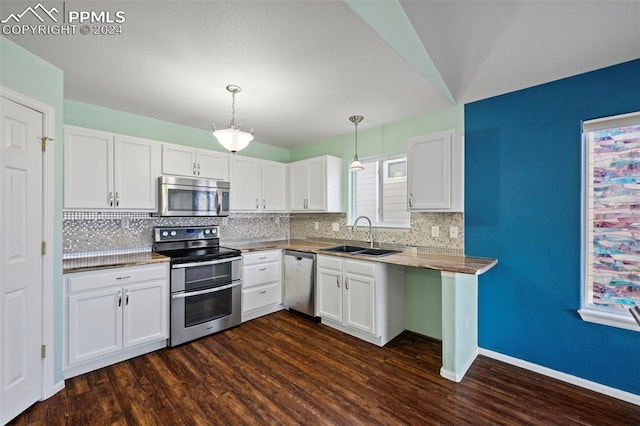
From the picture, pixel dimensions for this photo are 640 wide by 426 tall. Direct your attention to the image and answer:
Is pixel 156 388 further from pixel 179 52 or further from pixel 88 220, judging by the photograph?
pixel 179 52

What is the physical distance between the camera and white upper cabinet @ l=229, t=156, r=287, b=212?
3.79m

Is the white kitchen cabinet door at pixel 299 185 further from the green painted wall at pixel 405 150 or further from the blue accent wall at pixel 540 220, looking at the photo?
the blue accent wall at pixel 540 220

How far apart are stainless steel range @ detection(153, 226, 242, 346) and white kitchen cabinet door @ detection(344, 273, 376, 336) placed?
1.30 meters

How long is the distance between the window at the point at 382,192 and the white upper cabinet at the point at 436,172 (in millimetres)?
490

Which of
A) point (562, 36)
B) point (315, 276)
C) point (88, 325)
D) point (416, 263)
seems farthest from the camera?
point (315, 276)

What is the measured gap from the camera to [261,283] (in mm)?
3590

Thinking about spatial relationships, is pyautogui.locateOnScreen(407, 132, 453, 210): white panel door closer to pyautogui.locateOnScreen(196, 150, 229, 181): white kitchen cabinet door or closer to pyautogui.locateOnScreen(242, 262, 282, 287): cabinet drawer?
pyautogui.locateOnScreen(242, 262, 282, 287): cabinet drawer

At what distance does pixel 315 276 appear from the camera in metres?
3.38

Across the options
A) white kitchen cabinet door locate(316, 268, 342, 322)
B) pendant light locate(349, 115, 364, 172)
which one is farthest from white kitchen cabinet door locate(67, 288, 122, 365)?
pendant light locate(349, 115, 364, 172)

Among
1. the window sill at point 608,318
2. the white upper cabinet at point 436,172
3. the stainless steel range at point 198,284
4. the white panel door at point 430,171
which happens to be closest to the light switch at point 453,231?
→ the white upper cabinet at point 436,172

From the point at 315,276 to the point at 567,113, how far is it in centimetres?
285

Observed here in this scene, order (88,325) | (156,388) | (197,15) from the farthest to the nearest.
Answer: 1. (88,325)
2. (156,388)
3. (197,15)

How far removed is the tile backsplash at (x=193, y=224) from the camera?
2.79m

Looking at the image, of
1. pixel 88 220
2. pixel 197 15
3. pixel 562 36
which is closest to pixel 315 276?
pixel 88 220
